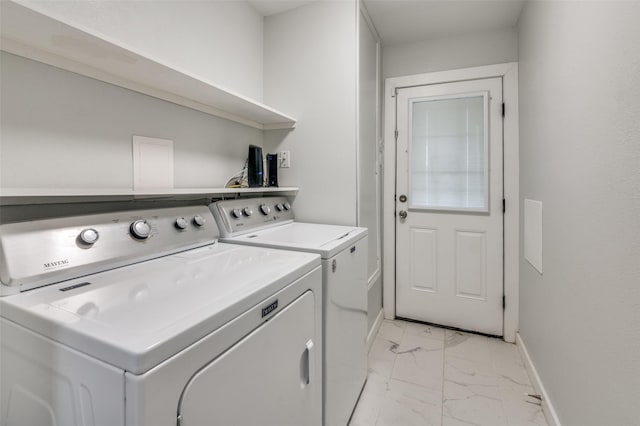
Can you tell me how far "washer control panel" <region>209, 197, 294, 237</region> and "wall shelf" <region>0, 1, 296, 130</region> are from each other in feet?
1.79

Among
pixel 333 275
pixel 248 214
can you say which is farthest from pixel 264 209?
pixel 333 275

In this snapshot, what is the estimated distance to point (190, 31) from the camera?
60.6 inches

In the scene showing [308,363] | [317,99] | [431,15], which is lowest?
[308,363]

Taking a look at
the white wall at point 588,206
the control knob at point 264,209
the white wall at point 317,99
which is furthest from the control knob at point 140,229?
the white wall at point 588,206

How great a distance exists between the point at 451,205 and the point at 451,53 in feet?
4.10

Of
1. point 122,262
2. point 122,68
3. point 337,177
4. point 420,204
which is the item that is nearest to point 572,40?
point 337,177

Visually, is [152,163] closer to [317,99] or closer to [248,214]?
[248,214]

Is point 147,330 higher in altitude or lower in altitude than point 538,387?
higher

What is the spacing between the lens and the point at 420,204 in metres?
2.55

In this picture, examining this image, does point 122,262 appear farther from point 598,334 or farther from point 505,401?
point 505,401

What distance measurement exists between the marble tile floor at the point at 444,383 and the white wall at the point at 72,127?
1657mm

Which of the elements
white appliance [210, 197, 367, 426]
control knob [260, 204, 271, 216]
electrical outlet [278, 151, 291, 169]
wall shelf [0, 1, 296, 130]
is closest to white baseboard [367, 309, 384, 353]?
white appliance [210, 197, 367, 426]

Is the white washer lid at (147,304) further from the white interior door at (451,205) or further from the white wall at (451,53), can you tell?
the white wall at (451,53)

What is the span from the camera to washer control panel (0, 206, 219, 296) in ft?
2.49
